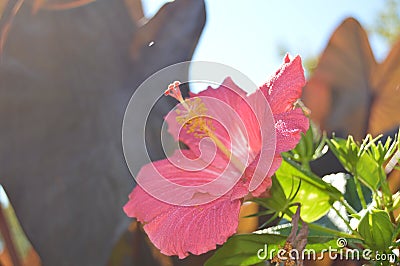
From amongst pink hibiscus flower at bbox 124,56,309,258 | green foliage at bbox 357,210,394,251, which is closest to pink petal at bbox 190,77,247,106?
pink hibiscus flower at bbox 124,56,309,258

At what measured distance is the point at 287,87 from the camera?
0.89 feet

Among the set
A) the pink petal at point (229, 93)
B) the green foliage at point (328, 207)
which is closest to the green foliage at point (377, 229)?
the green foliage at point (328, 207)

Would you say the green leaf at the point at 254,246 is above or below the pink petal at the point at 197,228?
below

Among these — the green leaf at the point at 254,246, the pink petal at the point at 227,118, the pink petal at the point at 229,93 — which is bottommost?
the green leaf at the point at 254,246

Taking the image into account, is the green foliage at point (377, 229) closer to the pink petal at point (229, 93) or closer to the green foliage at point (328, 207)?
the green foliage at point (328, 207)

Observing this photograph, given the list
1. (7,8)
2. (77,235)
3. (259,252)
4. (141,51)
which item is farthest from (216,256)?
(141,51)

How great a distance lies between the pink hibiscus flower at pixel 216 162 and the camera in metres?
0.25

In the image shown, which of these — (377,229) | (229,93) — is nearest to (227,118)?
(229,93)

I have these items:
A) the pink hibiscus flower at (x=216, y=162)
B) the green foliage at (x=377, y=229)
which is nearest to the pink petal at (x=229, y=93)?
the pink hibiscus flower at (x=216, y=162)

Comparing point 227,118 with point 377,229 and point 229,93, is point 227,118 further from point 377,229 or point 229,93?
point 377,229

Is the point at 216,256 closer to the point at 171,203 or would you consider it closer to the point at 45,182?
the point at 171,203

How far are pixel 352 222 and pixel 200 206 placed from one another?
8cm

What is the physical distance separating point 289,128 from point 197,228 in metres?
0.07

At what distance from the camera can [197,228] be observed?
26 centimetres
